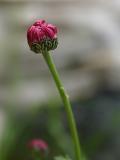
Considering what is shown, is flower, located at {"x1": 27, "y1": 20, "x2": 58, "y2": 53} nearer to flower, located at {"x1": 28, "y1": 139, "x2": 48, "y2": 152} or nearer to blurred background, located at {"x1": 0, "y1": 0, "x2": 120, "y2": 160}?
flower, located at {"x1": 28, "y1": 139, "x2": 48, "y2": 152}

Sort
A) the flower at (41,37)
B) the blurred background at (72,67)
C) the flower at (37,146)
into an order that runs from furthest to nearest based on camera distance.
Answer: the blurred background at (72,67) < the flower at (37,146) < the flower at (41,37)

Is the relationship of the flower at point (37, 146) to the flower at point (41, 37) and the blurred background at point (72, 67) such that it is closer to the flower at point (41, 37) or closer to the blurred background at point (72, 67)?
the flower at point (41, 37)

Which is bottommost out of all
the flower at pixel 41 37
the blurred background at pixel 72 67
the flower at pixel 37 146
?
the blurred background at pixel 72 67

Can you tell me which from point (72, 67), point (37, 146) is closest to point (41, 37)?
point (37, 146)

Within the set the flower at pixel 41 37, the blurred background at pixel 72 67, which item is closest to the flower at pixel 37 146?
the flower at pixel 41 37

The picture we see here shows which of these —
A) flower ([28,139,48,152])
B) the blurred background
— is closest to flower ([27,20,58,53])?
flower ([28,139,48,152])

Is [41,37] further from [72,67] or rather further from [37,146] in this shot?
[72,67]

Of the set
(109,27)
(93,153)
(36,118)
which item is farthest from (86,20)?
(93,153)
